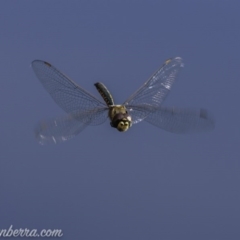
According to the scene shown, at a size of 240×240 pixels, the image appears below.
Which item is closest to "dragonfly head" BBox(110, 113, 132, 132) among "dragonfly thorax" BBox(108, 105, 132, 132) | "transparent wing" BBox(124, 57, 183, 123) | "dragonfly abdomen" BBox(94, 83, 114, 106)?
"dragonfly thorax" BBox(108, 105, 132, 132)

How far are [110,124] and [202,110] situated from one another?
2.05 metres

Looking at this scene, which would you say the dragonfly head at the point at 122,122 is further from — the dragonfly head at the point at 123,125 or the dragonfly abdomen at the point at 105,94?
the dragonfly abdomen at the point at 105,94

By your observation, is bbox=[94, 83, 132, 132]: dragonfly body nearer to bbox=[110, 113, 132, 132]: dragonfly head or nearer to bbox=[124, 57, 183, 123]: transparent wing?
bbox=[110, 113, 132, 132]: dragonfly head

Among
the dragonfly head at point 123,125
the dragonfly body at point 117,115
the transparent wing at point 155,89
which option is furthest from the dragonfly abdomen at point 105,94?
the dragonfly head at point 123,125

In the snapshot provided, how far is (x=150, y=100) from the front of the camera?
2422 cm

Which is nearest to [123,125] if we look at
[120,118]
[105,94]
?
[120,118]

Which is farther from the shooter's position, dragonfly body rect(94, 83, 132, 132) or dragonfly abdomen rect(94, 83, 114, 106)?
dragonfly abdomen rect(94, 83, 114, 106)

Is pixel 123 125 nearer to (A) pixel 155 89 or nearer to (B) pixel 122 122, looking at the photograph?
(B) pixel 122 122

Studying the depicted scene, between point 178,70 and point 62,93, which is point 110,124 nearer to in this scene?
point 62,93

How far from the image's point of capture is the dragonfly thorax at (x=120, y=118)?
22.4 metres

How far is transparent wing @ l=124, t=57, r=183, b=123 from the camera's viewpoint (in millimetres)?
23500

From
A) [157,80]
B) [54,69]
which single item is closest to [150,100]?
[157,80]

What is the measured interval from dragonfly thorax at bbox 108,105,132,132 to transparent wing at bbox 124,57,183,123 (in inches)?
15.3

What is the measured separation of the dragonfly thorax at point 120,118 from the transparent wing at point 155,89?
389mm
